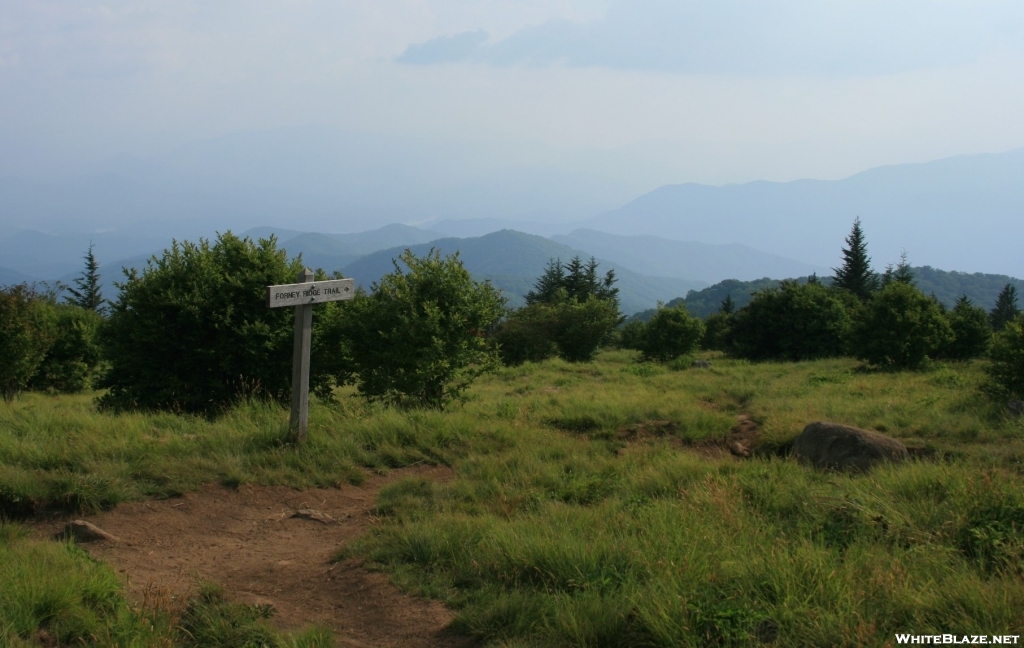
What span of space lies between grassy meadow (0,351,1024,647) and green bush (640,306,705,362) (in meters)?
20.5

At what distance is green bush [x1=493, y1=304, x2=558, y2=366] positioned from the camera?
3347cm

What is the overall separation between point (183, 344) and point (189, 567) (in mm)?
6693

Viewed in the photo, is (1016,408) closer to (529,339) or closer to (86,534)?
(86,534)

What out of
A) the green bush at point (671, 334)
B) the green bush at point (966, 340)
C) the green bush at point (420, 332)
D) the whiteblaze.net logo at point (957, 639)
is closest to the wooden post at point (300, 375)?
the green bush at point (420, 332)

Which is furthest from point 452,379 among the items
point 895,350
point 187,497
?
point 895,350

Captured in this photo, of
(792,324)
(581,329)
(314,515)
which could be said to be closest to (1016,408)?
(314,515)

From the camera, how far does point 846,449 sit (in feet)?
23.7

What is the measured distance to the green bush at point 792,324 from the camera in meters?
30.1

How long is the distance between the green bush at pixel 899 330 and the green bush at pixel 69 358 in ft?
84.9

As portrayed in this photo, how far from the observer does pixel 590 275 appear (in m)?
62.8

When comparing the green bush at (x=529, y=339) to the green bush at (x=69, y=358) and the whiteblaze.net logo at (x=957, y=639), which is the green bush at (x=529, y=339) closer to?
the green bush at (x=69, y=358)

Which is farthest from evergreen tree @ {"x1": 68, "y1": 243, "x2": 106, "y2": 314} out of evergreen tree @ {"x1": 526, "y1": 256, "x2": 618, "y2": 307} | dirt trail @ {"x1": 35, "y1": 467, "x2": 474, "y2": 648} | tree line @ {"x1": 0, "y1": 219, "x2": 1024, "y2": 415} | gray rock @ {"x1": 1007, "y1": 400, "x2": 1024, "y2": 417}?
gray rock @ {"x1": 1007, "y1": 400, "x2": 1024, "y2": 417}

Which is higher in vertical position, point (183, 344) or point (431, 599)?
point (183, 344)

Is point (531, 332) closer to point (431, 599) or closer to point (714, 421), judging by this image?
point (714, 421)
